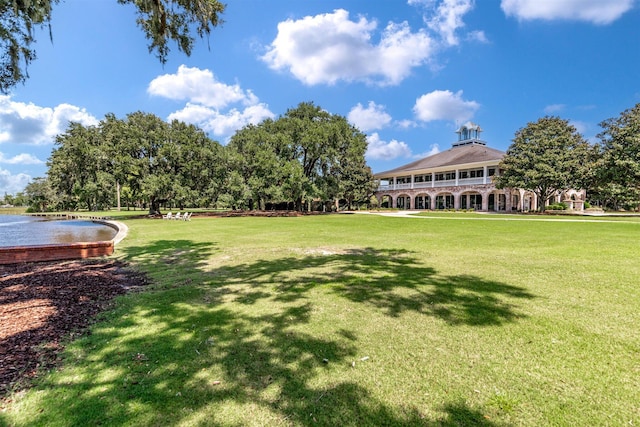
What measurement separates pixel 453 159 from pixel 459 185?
5.40 metres

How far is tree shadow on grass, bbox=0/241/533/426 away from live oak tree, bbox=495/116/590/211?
3251cm

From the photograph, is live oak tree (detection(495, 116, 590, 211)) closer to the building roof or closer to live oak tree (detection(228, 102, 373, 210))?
the building roof

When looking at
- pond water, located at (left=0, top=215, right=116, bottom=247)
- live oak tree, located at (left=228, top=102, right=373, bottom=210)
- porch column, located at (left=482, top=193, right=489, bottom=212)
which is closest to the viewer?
pond water, located at (left=0, top=215, right=116, bottom=247)

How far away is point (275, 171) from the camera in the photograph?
32469 millimetres

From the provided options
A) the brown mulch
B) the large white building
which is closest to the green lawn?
the brown mulch

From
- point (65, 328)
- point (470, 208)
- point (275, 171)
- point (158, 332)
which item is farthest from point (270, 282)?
point (470, 208)

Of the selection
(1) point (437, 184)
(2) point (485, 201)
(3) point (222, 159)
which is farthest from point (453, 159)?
(3) point (222, 159)

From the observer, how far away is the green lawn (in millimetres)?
2268

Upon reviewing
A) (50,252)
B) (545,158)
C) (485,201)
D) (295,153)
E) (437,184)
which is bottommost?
(50,252)

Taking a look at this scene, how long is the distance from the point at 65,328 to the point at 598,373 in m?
5.39

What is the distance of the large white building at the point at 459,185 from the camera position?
40156mm

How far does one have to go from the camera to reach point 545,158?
3181cm

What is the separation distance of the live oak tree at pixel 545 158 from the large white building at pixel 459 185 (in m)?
3.78

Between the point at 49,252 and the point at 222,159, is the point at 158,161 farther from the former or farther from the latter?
the point at 49,252
